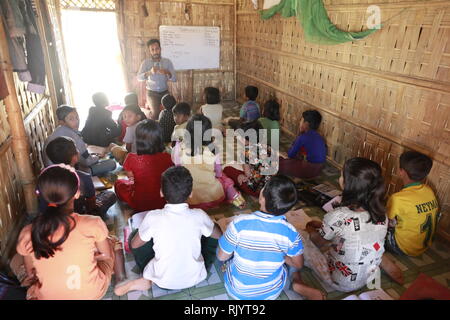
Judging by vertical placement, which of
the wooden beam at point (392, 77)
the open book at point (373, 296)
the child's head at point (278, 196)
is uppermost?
the wooden beam at point (392, 77)

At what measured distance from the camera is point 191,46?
5.66m

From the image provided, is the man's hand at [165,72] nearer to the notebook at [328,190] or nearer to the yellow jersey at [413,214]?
the notebook at [328,190]

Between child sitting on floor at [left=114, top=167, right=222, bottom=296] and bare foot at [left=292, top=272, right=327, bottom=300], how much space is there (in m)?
0.54

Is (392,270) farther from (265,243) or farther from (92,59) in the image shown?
(92,59)

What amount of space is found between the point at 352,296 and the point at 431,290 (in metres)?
0.55

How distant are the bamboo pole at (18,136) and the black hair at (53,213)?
1.22 meters

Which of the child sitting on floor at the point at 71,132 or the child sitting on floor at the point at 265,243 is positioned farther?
the child sitting on floor at the point at 71,132

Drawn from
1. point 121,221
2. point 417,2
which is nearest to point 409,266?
point 417,2

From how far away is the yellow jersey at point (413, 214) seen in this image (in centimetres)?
194

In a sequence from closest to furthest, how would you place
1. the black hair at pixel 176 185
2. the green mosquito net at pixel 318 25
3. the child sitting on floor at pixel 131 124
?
the black hair at pixel 176 185, the green mosquito net at pixel 318 25, the child sitting on floor at pixel 131 124

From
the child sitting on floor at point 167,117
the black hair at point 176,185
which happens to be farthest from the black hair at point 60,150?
the child sitting on floor at point 167,117

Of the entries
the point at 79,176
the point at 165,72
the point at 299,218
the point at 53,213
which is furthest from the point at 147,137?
the point at 165,72

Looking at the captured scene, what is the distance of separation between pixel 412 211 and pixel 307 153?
1.26 meters

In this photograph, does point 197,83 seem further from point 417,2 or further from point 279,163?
point 417,2
